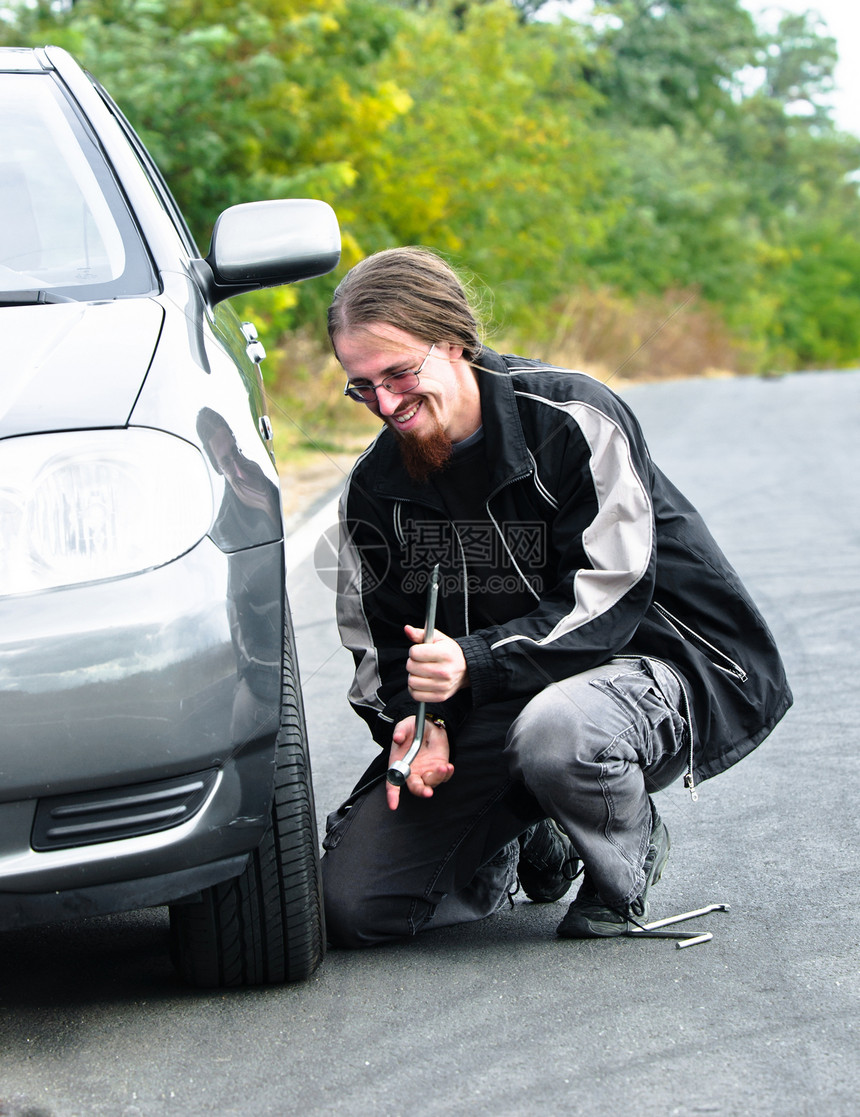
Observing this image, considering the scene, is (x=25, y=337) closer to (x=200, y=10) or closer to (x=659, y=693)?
(x=659, y=693)

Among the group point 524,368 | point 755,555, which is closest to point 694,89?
point 755,555

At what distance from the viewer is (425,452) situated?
2.78 meters

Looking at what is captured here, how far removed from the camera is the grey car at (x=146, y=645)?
1978 millimetres

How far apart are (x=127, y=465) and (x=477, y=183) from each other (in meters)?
16.3

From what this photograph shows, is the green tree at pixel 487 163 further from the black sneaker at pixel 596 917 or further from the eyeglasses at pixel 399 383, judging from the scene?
the black sneaker at pixel 596 917

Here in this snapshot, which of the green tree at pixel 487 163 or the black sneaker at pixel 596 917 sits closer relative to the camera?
the black sneaker at pixel 596 917

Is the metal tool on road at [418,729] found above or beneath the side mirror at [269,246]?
beneath

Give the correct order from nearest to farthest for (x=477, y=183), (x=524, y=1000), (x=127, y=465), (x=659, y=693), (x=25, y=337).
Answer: (x=127, y=465) → (x=25, y=337) → (x=524, y=1000) → (x=659, y=693) → (x=477, y=183)

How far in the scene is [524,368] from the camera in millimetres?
2912

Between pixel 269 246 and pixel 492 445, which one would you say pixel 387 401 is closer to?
pixel 492 445

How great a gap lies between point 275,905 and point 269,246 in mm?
1291

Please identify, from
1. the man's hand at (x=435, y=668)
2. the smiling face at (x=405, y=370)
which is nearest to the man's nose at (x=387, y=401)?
the smiling face at (x=405, y=370)

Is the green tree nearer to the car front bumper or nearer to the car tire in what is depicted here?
the car tire

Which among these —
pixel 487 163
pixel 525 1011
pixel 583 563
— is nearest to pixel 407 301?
pixel 583 563
